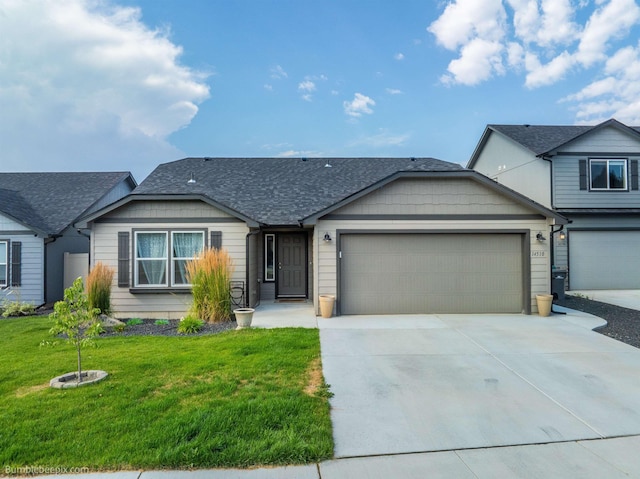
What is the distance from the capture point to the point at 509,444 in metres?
3.12

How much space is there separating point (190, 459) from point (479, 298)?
805 cm

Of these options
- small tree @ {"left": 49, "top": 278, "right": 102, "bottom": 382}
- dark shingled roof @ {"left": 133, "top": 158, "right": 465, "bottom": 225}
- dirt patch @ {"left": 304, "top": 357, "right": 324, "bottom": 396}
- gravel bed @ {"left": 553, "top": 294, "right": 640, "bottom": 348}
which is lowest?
gravel bed @ {"left": 553, "top": 294, "right": 640, "bottom": 348}

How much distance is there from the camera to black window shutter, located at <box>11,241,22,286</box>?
1054 centimetres

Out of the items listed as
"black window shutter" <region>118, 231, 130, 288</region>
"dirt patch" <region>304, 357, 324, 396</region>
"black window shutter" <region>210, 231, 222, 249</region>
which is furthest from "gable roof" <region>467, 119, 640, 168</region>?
"black window shutter" <region>118, 231, 130, 288</region>

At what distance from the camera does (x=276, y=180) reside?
44.9 ft

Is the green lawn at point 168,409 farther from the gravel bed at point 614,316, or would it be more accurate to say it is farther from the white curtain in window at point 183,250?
the gravel bed at point 614,316

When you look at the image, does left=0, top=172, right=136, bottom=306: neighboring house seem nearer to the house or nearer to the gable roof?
the house

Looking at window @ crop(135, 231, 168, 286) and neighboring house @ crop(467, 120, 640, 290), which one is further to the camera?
neighboring house @ crop(467, 120, 640, 290)

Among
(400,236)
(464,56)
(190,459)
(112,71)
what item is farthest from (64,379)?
(464,56)

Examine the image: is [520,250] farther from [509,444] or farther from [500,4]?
[500,4]

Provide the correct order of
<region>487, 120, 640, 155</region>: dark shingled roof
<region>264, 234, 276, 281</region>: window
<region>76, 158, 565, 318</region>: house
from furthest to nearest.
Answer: <region>487, 120, 640, 155</region>: dark shingled roof, <region>264, 234, 276, 281</region>: window, <region>76, 158, 565, 318</region>: house

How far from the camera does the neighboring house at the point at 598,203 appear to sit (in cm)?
1294

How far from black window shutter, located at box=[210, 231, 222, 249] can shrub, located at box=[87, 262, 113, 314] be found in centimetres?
256

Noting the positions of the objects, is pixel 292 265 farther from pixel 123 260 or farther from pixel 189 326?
pixel 123 260
